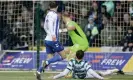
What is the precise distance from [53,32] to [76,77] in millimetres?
1892

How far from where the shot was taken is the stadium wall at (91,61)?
2003 cm

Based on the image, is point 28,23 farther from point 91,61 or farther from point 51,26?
point 51,26

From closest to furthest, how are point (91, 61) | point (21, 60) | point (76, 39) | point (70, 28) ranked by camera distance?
point (70, 28) → point (76, 39) → point (91, 61) → point (21, 60)

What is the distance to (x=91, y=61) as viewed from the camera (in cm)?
2022

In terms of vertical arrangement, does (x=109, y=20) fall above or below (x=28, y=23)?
above

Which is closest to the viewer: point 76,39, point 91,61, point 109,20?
point 76,39

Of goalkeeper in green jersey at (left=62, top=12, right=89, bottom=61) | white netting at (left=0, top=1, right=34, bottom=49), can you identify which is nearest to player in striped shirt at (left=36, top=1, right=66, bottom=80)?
goalkeeper in green jersey at (left=62, top=12, right=89, bottom=61)

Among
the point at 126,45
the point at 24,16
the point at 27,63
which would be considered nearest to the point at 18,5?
the point at 24,16

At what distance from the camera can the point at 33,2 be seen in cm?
2219

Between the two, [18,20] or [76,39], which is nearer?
[76,39]

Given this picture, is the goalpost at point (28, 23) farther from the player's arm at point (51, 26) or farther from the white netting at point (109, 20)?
the player's arm at point (51, 26)

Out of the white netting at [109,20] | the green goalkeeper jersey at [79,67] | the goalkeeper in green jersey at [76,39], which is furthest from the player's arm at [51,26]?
the white netting at [109,20]

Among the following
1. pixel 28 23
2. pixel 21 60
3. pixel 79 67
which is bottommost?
pixel 21 60

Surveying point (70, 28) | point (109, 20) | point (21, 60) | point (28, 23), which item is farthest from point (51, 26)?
point (28, 23)
